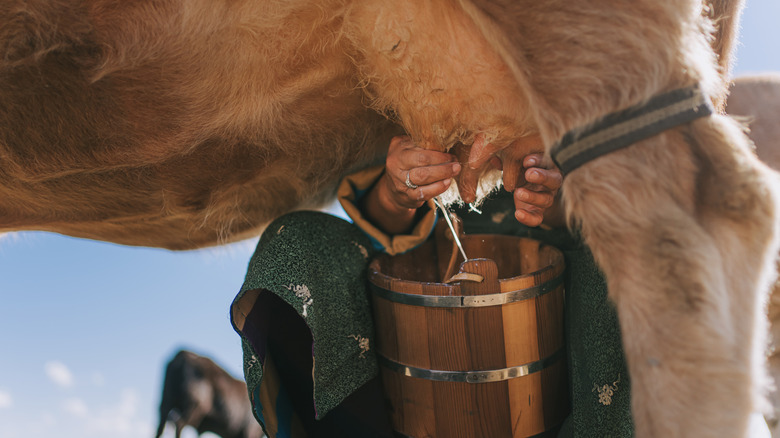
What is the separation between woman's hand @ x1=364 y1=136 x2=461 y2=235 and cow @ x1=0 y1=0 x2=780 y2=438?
0.09 ft

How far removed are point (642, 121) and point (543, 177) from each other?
22 centimetres

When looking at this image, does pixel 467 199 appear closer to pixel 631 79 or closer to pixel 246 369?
pixel 631 79

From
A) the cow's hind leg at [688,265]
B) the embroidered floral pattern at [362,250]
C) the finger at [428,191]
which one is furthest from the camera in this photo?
the embroidered floral pattern at [362,250]

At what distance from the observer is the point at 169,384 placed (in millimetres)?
1196

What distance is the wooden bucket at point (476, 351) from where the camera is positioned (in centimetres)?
80

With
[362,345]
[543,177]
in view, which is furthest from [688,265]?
[362,345]

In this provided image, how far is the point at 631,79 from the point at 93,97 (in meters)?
0.71

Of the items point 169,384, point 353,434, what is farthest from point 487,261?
point 169,384

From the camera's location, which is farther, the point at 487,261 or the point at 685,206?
the point at 487,261

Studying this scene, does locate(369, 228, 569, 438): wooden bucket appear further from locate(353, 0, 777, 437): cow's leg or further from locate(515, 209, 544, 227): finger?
locate(353, 0, 777, 437): cow's leg

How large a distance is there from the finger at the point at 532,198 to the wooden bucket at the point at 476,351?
0.10 m

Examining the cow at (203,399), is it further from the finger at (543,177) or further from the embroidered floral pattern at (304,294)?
the finger at (543,177)

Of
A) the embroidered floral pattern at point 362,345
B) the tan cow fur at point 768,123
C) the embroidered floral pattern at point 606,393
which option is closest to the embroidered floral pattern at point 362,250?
the embroidered floral pattern at point 362,345

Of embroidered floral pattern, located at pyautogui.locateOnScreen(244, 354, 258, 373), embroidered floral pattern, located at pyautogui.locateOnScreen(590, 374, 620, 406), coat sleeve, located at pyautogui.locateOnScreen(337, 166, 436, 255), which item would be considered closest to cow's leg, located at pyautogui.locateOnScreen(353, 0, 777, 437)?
embroidered floral pattern, located at pyautogui.locateOnScreen(590, 374, 620, 406)
